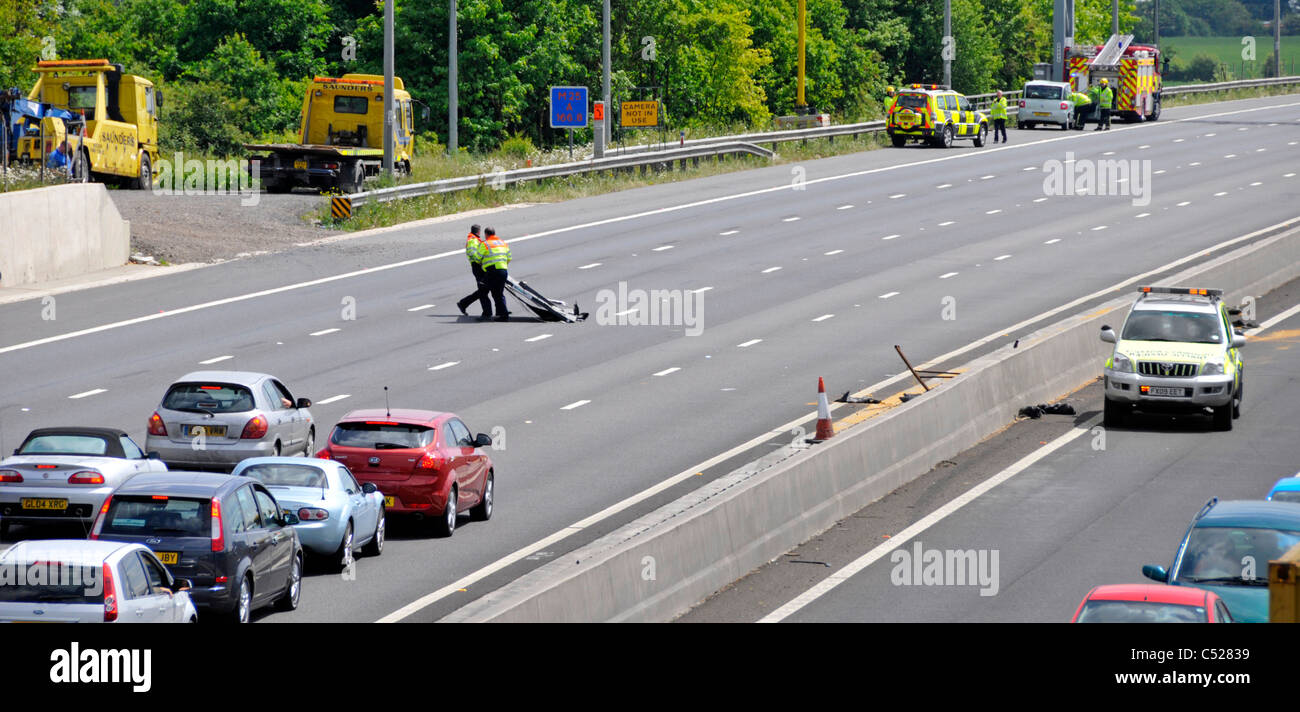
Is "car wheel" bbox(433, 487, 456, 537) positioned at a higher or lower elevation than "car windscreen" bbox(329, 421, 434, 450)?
lower

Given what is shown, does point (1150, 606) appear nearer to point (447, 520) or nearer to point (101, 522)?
point (101, 522)

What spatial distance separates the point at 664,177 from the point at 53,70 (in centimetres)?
1771

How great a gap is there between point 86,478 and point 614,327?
15.2 metres

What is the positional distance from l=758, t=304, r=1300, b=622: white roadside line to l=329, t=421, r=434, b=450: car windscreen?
4.85 m

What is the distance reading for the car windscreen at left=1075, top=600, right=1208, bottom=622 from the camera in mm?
11805

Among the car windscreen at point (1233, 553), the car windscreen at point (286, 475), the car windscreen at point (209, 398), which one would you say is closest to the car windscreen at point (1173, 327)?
the car windscreen at point (1233, 553)

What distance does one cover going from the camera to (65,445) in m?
18.9

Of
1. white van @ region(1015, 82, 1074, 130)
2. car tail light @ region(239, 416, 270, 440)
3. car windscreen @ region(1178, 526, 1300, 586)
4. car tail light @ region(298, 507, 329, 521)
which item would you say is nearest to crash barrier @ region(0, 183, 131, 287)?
car tail light @ region(239, 416, 270, 440)

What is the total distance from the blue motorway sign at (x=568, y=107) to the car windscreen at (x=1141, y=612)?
40.3 meters

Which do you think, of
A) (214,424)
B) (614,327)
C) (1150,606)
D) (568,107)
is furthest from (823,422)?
(568,107)

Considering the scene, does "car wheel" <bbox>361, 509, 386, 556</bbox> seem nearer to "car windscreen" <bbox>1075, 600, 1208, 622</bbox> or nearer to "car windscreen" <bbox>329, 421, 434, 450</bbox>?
"car windscreen" <bbox>329, 421, 434, 450</bbox>

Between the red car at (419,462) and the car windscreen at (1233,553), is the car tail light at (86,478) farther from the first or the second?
the car windscreen at (1233,553)
